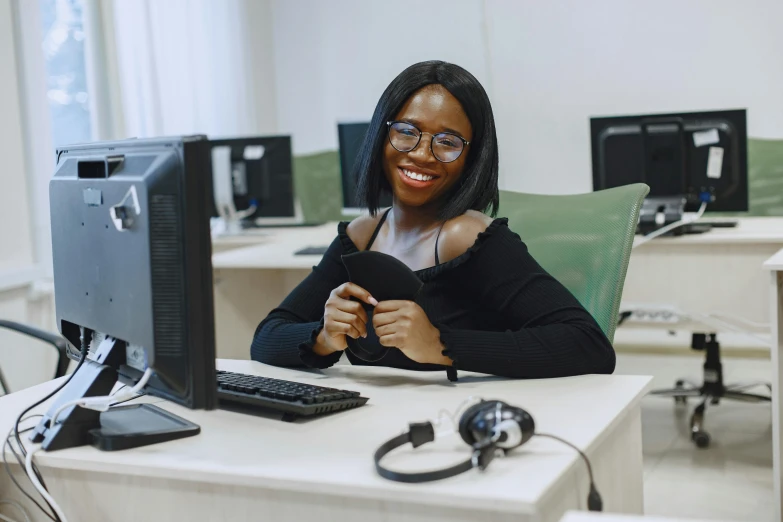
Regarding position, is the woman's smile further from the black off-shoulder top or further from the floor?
the floor

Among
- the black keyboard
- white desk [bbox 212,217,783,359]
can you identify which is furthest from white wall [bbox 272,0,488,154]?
the black keyboard

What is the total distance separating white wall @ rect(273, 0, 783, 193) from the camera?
5.05 m

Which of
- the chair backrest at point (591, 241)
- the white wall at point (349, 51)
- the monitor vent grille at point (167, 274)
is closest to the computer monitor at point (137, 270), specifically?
the monitor vent grille at point (167, 274)

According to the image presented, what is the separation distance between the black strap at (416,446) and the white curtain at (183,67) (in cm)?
375

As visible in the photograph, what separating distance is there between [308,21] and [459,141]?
4740mm

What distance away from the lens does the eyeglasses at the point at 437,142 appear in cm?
175

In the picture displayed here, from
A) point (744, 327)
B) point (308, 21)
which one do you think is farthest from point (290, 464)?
point (308, 21)

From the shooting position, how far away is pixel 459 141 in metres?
1.75

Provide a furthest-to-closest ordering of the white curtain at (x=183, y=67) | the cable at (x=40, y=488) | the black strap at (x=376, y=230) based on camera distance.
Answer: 1. the white curtain at (x=183, y=67)
2. the black strap at (x=376, y=230)
3. the cable at (x=40, y=488)

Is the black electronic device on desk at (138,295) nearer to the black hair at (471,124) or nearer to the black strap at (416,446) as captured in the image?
the black strap at (416,446)

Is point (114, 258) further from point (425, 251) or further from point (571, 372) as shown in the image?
point (571, 372)

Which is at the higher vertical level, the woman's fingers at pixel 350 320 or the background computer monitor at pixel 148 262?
the background computer monitor at pixel 148 262

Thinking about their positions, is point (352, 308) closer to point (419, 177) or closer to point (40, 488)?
point (419, 177)

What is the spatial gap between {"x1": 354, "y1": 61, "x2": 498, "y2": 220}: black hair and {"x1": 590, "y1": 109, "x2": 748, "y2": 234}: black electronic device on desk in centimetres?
199
